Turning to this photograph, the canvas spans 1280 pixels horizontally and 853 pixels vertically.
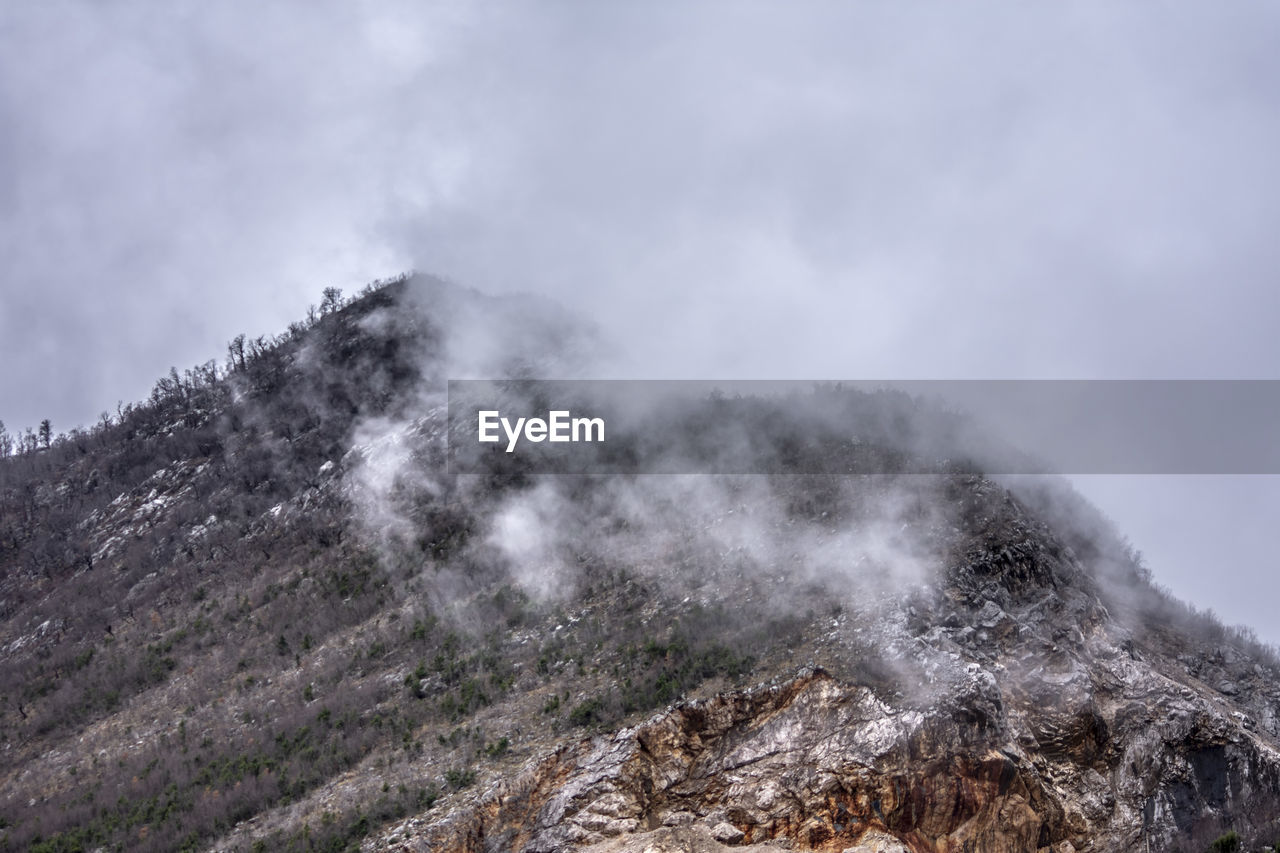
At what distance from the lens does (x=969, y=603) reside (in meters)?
40.8

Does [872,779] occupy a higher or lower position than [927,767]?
lower

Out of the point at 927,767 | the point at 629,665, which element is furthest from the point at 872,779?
the point at 629,665

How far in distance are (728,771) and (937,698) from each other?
7798 mm

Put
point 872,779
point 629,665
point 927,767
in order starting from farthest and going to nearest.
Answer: point 629,665, point 927,767, point 872,779

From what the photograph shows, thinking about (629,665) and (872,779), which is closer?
(872,779)

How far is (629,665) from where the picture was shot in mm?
42906

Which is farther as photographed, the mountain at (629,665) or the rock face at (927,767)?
the mountain at (629,665)

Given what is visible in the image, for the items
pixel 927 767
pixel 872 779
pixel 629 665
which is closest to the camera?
pixel 872 779

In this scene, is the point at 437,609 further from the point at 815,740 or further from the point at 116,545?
the point at 116,545

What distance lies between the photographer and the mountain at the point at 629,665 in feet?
118

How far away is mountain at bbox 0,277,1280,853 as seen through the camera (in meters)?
35.9

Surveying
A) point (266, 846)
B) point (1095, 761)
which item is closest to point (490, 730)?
point (266, 846)

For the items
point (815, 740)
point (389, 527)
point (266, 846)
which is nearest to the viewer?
point (815, 740)

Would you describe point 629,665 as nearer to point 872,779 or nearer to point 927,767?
point 872,779
